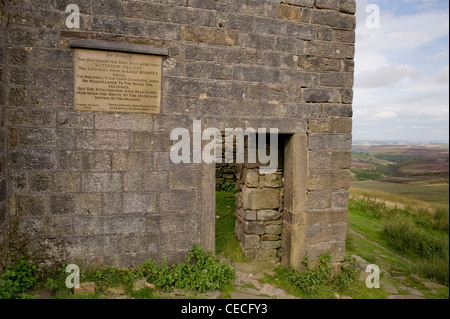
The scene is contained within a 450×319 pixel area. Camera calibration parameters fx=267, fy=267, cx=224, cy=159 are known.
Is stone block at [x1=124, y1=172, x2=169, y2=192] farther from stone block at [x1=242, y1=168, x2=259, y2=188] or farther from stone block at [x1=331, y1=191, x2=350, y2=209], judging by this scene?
stone block at [x1=331, y1=191, x2=350, y2=209]

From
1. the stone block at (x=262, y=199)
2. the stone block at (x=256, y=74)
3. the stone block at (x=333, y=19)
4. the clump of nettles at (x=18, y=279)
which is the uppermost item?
the stone block at (x=333, y=19)

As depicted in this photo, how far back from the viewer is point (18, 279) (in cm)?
320

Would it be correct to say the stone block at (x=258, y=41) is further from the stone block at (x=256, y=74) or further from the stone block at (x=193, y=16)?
the stone block at (x=193, y=16)

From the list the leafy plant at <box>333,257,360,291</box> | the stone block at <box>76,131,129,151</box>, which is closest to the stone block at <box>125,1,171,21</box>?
the stone block at <box>76,131,129,151</box>

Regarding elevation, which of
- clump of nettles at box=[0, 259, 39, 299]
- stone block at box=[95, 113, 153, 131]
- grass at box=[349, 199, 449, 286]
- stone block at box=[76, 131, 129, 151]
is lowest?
grass at box=[349, 199, 449, 286]

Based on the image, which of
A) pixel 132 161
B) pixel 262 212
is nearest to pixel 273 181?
pixel 262 212

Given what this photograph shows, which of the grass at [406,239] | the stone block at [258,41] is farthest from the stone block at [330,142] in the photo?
the grass at [406,239]

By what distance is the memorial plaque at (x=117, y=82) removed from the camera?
3.42 meters

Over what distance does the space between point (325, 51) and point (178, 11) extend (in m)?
2.28

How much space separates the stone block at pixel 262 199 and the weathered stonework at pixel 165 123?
39cm

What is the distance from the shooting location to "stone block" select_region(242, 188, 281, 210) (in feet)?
15.4

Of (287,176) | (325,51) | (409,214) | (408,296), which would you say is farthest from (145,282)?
(409,214)

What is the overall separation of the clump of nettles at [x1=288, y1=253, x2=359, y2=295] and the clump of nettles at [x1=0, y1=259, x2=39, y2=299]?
3517 millimetres

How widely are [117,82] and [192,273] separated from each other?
2.76 m
